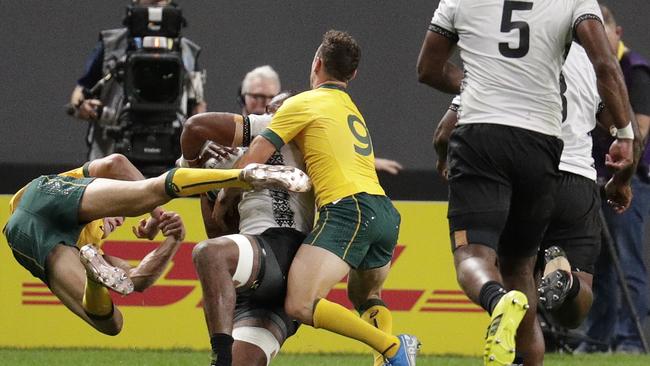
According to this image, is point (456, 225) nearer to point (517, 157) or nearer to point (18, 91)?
point (517, 157)

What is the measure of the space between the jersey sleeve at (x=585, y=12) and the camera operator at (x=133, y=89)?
4.36 m

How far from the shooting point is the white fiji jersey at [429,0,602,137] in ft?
20.1

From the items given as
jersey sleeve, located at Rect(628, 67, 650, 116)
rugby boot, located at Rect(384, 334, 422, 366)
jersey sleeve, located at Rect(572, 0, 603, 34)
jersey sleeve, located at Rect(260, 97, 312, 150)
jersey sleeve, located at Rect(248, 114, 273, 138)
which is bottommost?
rugby boot, located at Rect(384, 334, 422, 366)

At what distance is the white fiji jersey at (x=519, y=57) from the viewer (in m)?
6.12

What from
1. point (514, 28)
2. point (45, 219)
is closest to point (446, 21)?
point (514, 28)

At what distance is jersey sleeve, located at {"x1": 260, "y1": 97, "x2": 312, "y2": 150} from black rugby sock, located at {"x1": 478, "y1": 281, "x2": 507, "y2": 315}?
1345mm

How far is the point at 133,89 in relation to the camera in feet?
33.0

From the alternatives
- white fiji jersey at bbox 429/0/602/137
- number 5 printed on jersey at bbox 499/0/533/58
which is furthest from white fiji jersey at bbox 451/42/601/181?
number 5 printed on jersey at bbox 499/0/533/58

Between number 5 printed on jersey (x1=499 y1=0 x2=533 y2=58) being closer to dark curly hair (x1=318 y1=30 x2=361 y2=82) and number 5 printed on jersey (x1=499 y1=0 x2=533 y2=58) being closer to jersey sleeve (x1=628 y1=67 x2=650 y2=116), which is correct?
dark curly hair (x1=318 y1=30 x2=361 y2=82)

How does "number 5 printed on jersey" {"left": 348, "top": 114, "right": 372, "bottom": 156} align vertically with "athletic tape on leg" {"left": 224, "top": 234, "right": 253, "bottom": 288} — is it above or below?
above

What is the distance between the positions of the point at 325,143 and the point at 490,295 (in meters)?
1.35

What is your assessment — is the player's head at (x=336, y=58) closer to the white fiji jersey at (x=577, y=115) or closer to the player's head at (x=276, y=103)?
the player's head at (x=276, y=103)

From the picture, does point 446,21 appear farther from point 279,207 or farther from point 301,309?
point 301,309

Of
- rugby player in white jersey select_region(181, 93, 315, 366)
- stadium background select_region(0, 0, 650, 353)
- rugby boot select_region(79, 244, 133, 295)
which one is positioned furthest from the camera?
stadium background select_region(0, 0, 650, 353)
